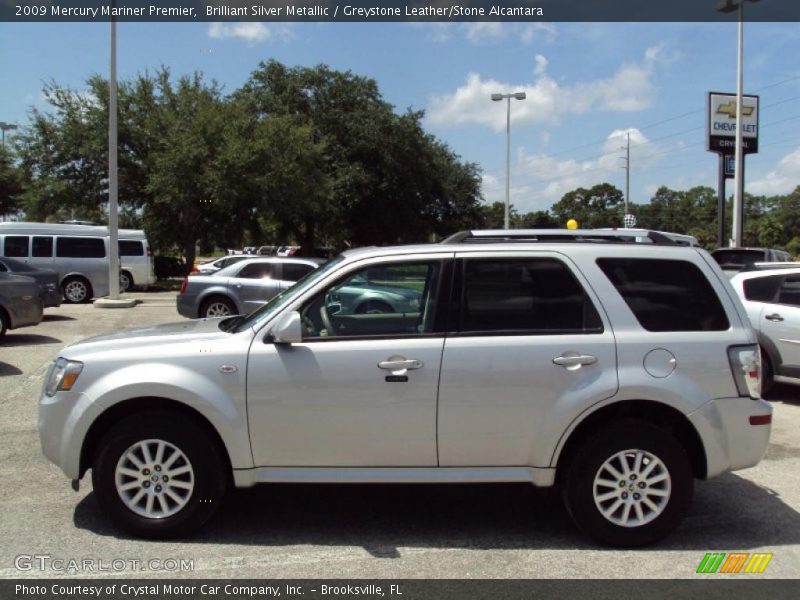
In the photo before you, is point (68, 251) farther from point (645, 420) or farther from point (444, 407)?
point (645, 420)

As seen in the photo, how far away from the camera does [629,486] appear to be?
420cm

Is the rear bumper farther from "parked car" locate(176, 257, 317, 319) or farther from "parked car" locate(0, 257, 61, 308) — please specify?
"parked car" locate(0, 257, 61, 308)

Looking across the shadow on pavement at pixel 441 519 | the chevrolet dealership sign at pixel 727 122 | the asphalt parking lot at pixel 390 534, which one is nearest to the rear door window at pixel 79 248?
the asphalt parking lot at pixel 390 534

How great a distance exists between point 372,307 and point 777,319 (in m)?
5.50

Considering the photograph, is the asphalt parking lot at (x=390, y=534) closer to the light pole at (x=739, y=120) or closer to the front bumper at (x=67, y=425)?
the front bumper at (x=67, y=425)

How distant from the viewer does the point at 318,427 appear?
417cm

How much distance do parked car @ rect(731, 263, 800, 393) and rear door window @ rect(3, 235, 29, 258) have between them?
791 inches

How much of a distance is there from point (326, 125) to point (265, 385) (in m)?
37.5

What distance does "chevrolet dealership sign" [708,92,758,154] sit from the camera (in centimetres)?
3005

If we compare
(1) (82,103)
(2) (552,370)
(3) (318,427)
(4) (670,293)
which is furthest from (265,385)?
(1) (82,103)

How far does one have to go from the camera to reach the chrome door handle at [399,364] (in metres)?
4.15

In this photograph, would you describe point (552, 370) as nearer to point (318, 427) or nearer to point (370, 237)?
point (318, 427)

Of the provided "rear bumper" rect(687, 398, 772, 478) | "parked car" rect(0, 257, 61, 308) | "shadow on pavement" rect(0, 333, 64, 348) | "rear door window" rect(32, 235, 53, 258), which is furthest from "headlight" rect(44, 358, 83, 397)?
"rear door window" rect(32, 235, 53, 258)

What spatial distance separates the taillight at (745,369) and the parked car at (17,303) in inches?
441
